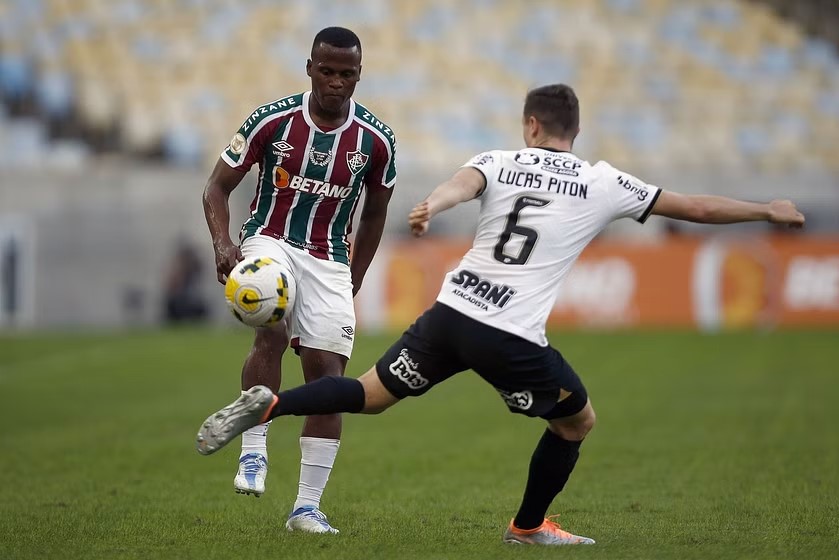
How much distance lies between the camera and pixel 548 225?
224 inches

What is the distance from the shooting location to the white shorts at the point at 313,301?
649cm

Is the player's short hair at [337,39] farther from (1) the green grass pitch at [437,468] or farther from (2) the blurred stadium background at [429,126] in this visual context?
Answer: (2) the blurred stadium background at [429,126]

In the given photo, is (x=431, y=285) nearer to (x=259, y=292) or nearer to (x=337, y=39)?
(x=337, y=39)

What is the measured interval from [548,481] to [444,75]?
22.4 meters

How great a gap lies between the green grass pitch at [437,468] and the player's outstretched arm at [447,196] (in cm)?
149

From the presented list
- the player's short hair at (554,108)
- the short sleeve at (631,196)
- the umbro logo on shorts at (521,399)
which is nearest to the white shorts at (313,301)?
the umbro logo on shorts at (521,399)

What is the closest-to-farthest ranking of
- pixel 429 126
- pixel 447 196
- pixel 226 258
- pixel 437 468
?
pixel 447 196, pixel 226 258, pixel 437 468, pixel 429 126

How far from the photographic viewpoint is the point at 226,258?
6.23 metres

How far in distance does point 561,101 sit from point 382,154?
1.22 metres

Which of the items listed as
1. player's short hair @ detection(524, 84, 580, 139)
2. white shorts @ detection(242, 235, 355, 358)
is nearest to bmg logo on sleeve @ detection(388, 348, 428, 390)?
white shorts @ detection(242, 235, 355, 358)

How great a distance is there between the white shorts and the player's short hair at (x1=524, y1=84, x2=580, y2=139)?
1.42 m

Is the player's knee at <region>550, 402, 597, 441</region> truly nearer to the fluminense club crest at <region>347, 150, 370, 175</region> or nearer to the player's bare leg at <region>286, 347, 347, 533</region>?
the player's bare leg at <region>286, 347, 347, 533</region>

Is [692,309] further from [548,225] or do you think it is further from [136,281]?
[548,225]

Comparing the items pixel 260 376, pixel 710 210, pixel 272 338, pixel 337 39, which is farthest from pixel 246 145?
pixel 710 210
